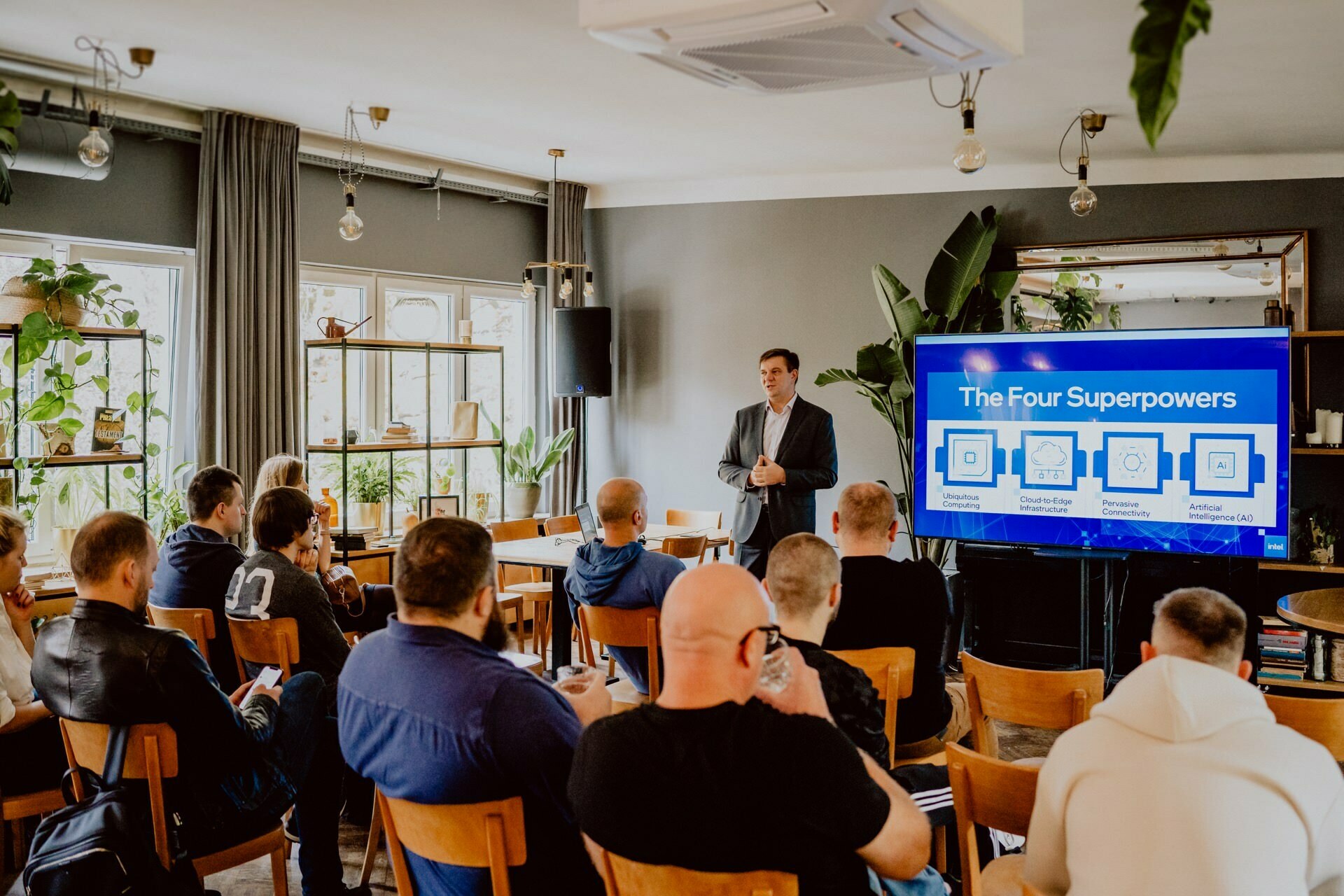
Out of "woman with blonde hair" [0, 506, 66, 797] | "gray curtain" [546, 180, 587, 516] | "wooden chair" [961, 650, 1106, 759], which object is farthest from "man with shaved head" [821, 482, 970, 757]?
"gray curtain" [546, 180, 587, 516]

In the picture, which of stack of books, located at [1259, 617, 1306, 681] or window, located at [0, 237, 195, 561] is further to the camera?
stack of books, located at [1259, 617, 1306, 681]

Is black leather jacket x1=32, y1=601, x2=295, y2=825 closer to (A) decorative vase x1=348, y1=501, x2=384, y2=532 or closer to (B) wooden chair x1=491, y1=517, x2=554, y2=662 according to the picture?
(B) wooden chair x1=491, y1=517, x2=554, y2=662

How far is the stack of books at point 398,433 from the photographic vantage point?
6.50 meters

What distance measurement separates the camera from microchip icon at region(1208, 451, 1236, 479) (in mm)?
5086

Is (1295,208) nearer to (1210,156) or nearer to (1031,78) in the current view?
(1210,156)

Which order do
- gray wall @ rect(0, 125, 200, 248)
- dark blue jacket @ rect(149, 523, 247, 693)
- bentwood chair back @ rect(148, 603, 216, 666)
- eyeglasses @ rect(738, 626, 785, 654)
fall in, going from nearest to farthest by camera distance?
1. eyeglasses @ rect(738, 626, 785, 654)
2. bentwood chair back @ rect(148, 603, 216, 666)
3. dark blue jacket @ rect(149, 523, 247, 693)
4. gray wall @ rect(0, 125, 200, 248)

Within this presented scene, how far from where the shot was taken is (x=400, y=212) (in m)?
7.05

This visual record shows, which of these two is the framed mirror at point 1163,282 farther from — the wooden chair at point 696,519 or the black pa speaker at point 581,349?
the black pa speaker at point 581,349

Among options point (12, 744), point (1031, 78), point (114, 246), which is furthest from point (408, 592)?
point (114, 246)

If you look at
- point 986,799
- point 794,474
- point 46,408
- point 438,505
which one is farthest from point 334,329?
point 986,799

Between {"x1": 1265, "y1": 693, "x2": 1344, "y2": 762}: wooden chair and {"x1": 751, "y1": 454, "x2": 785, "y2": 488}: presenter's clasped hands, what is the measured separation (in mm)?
2923

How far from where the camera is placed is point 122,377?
5.76 meters

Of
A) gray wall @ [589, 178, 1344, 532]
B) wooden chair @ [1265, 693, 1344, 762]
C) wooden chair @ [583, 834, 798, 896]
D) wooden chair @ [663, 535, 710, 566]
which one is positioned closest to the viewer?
wooden chair @ [583, 834, 798, 896]

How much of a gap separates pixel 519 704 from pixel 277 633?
1.63m
